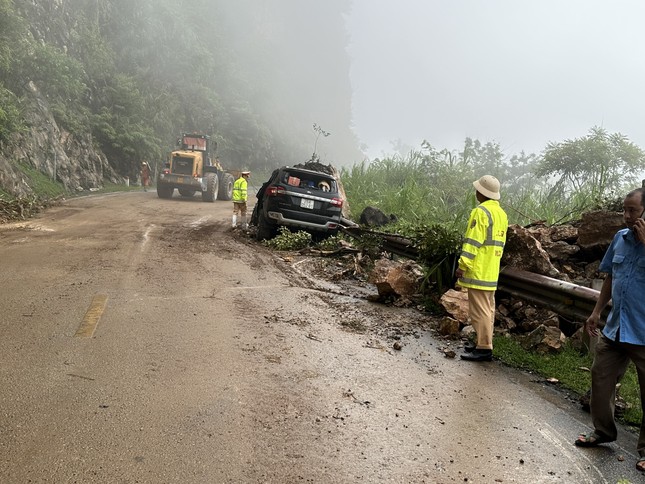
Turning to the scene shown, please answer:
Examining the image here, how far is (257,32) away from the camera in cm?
6100

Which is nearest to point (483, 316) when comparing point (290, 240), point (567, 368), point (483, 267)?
point (483, 267)

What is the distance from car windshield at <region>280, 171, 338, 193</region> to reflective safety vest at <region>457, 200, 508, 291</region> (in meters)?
6.38

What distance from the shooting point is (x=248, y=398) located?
12.1 ft

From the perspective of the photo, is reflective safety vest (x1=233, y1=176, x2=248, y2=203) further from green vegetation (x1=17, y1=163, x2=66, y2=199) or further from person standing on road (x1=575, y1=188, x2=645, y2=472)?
person standing on road (x1=575, y1=188, x2=645, y2=472)

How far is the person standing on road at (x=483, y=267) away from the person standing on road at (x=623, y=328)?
5.35ft

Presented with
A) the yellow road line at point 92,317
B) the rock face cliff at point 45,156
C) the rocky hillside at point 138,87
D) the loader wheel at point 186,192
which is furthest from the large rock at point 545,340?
the loader wheel at point 186,192

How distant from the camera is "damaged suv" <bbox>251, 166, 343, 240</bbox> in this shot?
11.0 meters

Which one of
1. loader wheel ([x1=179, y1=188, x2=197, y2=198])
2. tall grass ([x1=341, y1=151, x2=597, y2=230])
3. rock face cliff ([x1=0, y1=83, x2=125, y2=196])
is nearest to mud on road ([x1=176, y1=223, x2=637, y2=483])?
tall grass ([x1=341, y1=151, x2=597, y2=230])

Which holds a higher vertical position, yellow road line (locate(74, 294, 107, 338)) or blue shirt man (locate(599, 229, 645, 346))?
blue shirt man (locate(599, 229, 645, 346))

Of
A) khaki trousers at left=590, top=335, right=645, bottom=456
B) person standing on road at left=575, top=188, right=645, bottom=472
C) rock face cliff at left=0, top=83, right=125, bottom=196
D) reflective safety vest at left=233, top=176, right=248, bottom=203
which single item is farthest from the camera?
rock face cliff at left=0, top=83, right=125, bottom=196

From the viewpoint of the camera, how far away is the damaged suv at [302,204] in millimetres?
11031

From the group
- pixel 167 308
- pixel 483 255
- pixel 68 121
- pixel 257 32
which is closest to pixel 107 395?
pixel 167 308

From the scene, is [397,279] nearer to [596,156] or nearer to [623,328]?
Result: [623,328]

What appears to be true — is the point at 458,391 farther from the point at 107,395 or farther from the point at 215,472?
the point at 107,395
